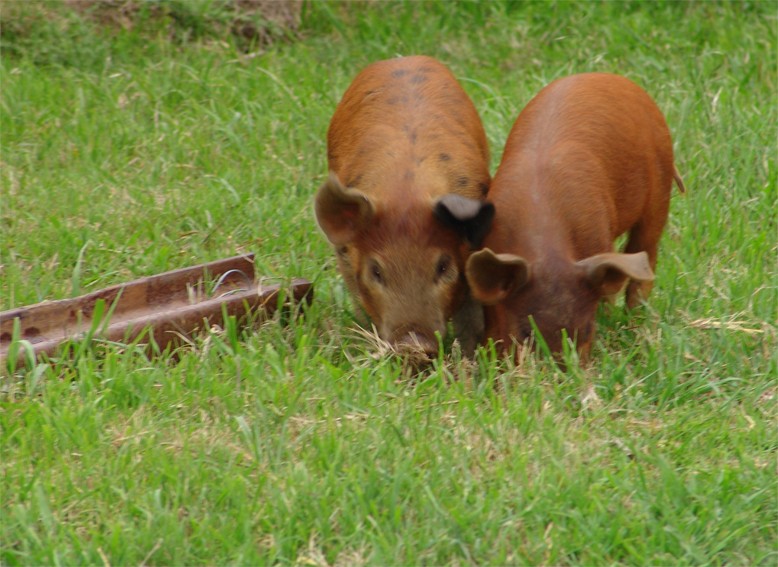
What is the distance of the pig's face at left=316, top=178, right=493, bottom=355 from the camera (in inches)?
200

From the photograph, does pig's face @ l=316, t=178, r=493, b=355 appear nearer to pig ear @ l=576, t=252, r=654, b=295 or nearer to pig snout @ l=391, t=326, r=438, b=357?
pig snout @ l=391, t=326, r=438, b=357

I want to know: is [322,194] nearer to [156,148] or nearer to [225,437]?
[225,437]

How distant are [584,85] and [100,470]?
2.93 metres

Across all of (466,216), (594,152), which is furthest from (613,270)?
(594,152)

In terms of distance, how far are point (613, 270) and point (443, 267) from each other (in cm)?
71

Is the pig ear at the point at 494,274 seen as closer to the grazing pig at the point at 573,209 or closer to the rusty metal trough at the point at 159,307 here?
the grazing pig at the point at 573,209

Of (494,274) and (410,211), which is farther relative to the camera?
(410,211)

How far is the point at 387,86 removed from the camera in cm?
608

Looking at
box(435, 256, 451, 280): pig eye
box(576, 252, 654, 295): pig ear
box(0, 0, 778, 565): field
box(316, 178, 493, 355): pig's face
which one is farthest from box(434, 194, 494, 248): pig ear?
box(0, 0, 778, 565): field

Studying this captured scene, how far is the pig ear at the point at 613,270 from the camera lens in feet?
15.8

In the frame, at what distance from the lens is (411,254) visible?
5141 mm

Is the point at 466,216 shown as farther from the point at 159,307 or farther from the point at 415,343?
the point at 159,307

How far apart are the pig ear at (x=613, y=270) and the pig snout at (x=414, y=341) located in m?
0.67

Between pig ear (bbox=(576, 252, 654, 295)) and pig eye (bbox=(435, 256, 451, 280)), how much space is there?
550 mm
